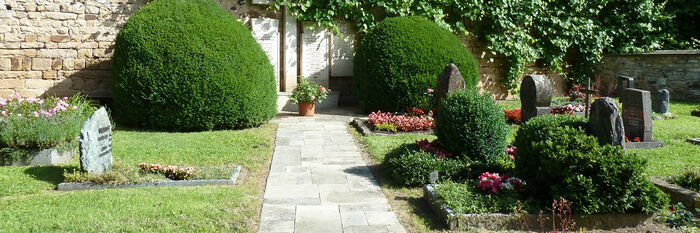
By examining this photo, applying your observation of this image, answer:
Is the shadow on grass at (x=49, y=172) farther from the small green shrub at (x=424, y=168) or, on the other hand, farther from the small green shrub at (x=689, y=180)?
the small green shrub at (x=689, y=180)

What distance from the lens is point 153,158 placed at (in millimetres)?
6680

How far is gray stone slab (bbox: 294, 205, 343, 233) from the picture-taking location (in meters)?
4.23

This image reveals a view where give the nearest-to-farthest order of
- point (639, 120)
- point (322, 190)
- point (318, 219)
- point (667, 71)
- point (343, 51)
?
point (318, 219) < point (322, 190) < point (639, 120) < point (343, 51) < point (667, 71)

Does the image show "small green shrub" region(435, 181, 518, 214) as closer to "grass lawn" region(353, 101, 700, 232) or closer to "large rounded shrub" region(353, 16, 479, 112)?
"grass lawn" region(353, 101, 700, 232)

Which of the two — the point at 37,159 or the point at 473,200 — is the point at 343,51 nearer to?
the point at 37,159

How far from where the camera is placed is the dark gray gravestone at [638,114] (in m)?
7.52

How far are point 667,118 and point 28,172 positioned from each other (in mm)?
10144

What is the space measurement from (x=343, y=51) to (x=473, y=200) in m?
7.86

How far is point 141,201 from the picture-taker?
4.87 meters

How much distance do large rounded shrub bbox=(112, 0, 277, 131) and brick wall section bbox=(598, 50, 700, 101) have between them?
8313 mm

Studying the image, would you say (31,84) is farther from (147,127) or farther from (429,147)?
(429,147)

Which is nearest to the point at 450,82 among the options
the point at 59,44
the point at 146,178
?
the point at 146,178

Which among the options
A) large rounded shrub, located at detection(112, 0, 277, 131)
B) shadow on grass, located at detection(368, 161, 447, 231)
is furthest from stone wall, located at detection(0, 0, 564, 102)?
shadow on grass, located at detection(368, 161, 447, 231)

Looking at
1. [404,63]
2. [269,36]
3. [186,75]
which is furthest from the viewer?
[269,36]
